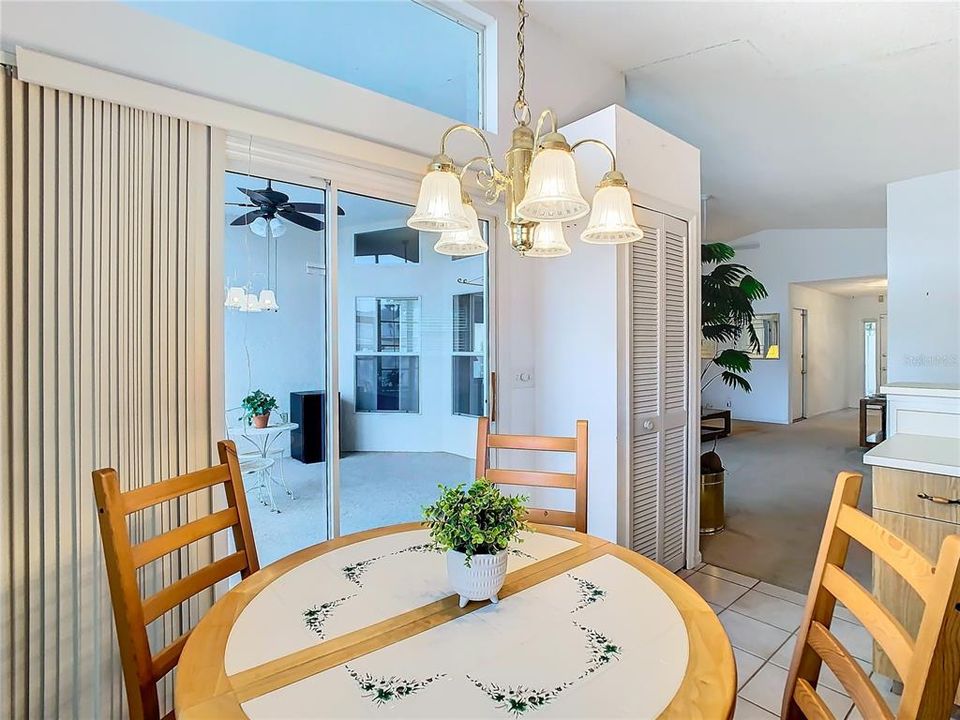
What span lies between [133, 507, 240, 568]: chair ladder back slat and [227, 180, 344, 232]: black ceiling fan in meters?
1.27

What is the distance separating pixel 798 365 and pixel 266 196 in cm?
963

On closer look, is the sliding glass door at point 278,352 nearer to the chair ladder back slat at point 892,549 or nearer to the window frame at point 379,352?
the window frame at point 379,352

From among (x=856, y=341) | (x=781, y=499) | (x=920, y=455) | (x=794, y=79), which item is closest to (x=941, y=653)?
(x=920, y=455)

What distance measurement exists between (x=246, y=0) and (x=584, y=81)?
2.12 m

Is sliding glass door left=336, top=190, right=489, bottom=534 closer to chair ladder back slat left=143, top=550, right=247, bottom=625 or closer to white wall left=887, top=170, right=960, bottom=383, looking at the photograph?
chair ladder back slat left=143, top=550, right=247, bottom=625

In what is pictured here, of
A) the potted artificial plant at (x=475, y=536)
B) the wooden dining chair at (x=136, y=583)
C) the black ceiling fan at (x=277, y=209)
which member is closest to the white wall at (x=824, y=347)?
the black ceiling fan at (x=277, y=209)

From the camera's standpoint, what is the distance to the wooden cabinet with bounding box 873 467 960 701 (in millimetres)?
1844

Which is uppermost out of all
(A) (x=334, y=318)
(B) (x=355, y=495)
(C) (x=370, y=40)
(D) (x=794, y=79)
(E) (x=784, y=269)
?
(D) (x=794, y=79)

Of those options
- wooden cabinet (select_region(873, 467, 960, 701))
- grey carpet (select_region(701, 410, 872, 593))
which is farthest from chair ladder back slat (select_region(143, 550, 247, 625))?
grey carpet (select_region(701, 410, 872, 593))

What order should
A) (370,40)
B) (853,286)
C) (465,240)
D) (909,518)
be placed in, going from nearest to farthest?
(465,240) < (909,518) < (370,40) < (853,286)

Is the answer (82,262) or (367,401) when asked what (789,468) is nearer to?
(367,401)

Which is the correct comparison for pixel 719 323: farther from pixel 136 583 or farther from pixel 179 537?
pixel 136 583

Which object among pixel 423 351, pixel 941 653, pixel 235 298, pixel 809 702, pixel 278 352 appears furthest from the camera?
pixel 423 351

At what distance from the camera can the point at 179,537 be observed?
1381mm
